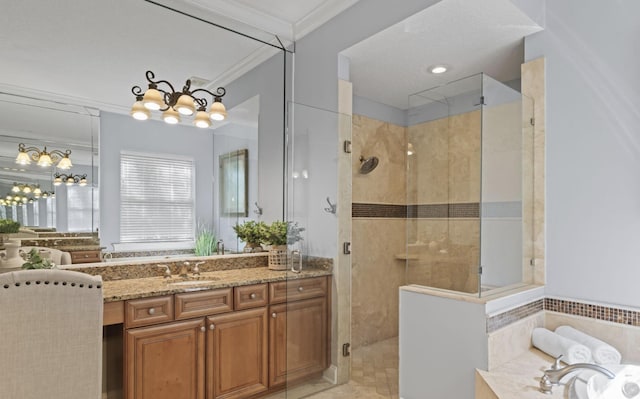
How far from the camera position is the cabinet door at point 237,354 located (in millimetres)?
2320

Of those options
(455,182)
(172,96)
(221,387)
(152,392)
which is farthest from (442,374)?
(172,96)

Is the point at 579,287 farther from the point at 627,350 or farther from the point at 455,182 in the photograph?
the point at 455,182

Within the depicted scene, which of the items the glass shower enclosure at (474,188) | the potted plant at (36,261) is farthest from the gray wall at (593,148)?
the potted plant at (36,261)

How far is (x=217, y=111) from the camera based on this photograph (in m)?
2.80

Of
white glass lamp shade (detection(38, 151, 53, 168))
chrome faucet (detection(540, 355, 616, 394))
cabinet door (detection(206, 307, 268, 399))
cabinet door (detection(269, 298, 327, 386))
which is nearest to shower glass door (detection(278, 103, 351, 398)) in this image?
cabinet door (detection(269, 298, 327, 386))

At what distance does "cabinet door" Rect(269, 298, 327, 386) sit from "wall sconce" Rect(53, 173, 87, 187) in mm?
1513

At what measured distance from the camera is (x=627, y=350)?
1.95m

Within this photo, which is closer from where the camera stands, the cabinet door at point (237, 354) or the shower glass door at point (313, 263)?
the cabinet door at point (237, 354)

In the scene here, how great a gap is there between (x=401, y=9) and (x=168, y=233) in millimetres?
2219

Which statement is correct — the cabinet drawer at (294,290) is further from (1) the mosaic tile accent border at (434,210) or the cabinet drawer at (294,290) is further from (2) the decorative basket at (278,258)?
(1) the mosaic tile accent border at (434,210)

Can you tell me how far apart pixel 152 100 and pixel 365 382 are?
2.59 m

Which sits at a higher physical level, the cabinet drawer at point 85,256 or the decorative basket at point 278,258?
the cabinet drawer at point 85,256

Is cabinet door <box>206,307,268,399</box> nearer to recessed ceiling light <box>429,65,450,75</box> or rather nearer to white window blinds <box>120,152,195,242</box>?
white window blinds <box>120,152,195,242</box>

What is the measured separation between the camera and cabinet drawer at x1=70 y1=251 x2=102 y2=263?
2.34 m
